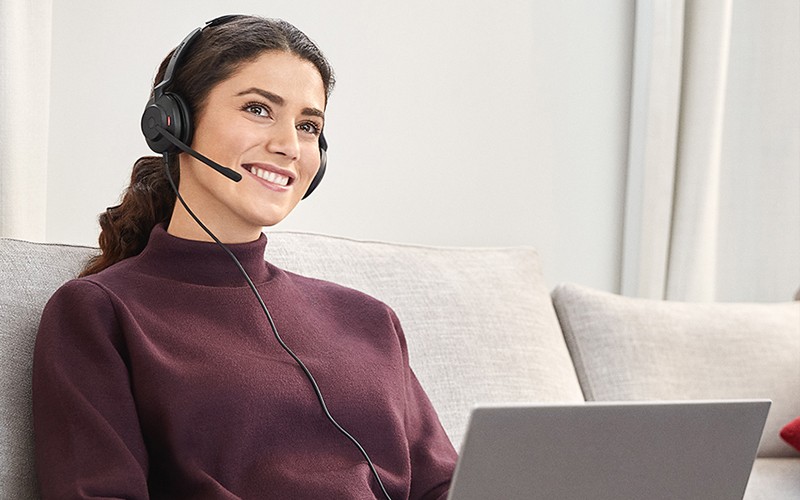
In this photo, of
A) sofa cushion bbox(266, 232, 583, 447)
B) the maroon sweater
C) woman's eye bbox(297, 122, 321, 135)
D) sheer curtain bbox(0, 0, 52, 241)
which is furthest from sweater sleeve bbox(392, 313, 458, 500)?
sheer curtain bbox(0, 0, 52, 241)

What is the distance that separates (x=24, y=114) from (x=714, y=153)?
5.47ft

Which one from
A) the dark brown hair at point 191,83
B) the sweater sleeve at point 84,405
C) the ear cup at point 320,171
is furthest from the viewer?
the ear cup at point 320,171

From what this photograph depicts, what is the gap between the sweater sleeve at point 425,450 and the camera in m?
1.34

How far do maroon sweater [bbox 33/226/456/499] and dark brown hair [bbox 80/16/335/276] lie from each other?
11 cm

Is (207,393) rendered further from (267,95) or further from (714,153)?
(714,153)

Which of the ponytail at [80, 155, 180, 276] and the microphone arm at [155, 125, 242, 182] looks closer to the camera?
the microphone arm at [155, 125, 242, 182]

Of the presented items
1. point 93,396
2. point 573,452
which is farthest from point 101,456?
point 573,452

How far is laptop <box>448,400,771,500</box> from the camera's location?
2.73 ft

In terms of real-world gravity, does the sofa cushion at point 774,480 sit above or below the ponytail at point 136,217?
below

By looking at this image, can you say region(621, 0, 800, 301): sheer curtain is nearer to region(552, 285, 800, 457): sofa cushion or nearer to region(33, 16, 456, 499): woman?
region(552, 285, 800, 457): sofa cushion

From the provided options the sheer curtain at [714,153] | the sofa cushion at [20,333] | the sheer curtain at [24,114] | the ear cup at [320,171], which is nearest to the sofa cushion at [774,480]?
the sheer curtain at [714,153]

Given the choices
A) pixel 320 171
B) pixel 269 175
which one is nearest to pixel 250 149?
pixel 269 175

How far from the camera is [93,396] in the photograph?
1.07m

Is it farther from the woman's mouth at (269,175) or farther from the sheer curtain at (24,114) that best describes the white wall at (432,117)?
the woman's mouth at (269,175)
